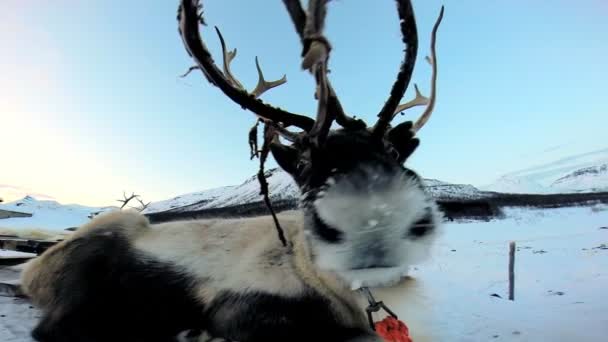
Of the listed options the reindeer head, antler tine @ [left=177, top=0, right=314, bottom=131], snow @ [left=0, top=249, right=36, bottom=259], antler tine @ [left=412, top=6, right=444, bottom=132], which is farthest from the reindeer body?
snow @ [left=0, top=249, right=36, bottom=259]

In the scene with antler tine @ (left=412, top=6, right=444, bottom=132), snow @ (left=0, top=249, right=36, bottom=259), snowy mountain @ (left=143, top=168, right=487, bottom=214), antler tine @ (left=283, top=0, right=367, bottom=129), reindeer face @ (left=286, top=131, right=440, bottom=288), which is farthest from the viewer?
snow @ (left=0, top=249, right=36, bottom=259)

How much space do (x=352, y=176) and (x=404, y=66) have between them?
0.90 m

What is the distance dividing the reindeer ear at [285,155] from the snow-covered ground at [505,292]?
2.98 feet

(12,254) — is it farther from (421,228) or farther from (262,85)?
(421,228)

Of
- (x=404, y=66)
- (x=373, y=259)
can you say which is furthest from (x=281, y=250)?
(x=404, y=66)

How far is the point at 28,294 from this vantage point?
9.37ft

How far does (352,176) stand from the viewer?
1.77 meters

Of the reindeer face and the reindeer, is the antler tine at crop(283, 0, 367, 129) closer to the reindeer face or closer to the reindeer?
the reindeer

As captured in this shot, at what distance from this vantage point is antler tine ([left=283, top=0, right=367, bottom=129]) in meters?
2.19

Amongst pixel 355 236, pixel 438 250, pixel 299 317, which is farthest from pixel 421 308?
pixel 355 236

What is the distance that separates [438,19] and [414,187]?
5.37ft

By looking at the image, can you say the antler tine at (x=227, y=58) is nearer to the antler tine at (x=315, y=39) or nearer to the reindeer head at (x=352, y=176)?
the reindeer head at (x=352, y=176)

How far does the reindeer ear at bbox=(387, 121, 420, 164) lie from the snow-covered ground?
573 millimetres

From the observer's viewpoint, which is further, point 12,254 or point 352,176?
point 12,254
